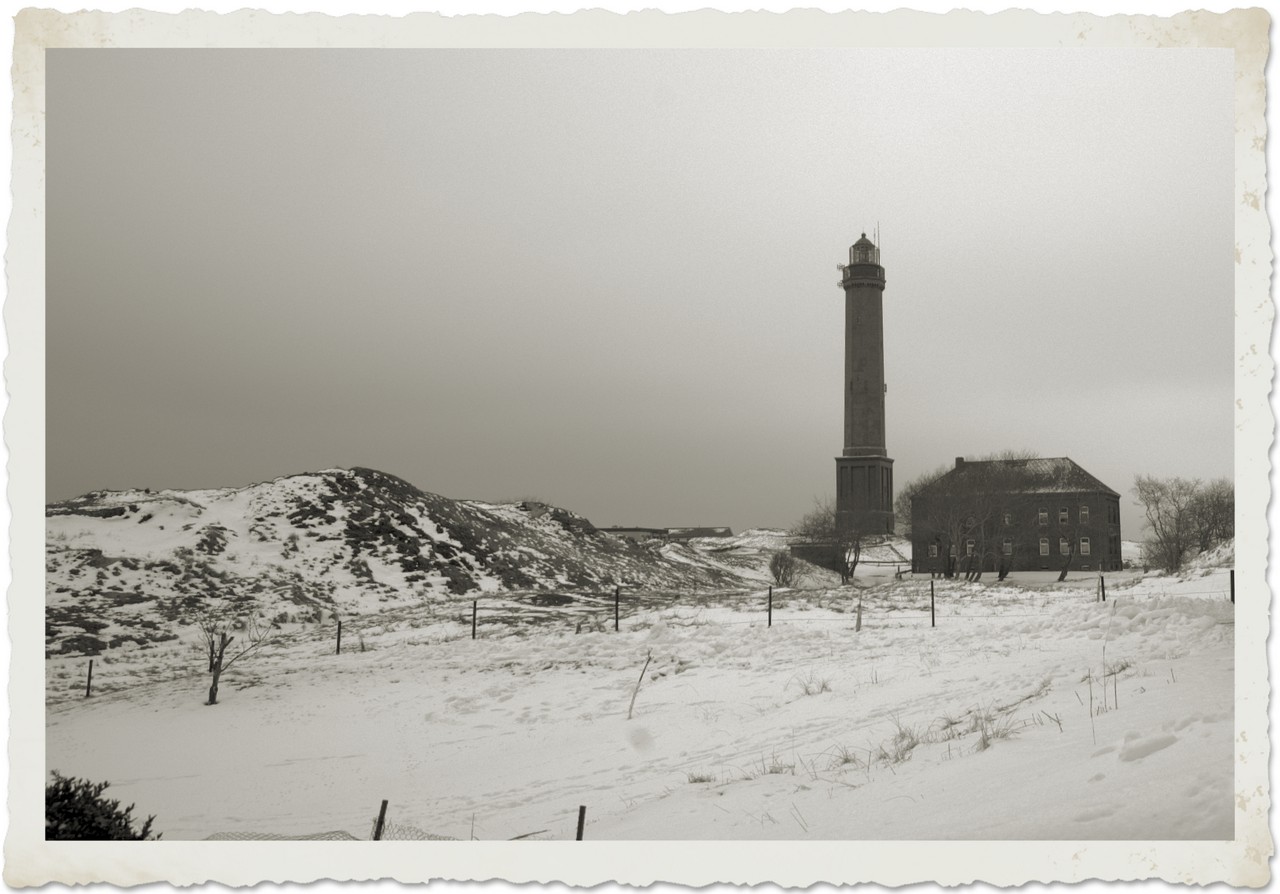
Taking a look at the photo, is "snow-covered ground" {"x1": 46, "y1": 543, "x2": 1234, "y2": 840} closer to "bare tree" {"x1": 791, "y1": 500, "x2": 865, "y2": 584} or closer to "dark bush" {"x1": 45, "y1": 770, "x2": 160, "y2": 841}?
"dark bush" {"x1": 45, "y1": 770, "x2": 160, "y2": 841}

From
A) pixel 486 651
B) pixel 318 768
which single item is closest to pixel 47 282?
pixel 318 768

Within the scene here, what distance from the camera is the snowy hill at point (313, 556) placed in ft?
32.8

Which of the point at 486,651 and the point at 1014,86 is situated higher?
the point at 1014,86

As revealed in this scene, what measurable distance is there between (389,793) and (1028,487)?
1366 centimetres

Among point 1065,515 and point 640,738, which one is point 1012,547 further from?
point 640,738

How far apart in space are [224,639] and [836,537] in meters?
18.7

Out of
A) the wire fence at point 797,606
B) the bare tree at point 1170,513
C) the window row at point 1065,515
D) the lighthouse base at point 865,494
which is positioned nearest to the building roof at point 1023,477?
the window row at point 1065,515

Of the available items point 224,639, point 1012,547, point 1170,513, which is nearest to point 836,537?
point 1012,547

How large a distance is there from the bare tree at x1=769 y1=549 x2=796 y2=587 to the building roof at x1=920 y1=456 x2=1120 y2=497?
13.8 ft

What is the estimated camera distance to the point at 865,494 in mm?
32938

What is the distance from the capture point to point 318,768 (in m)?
7.38

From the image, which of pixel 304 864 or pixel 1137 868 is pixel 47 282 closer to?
pixel 304 864

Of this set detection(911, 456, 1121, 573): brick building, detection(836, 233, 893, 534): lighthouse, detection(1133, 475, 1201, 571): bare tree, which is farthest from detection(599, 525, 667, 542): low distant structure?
detection(836, 233, 893, 534): lighthouse

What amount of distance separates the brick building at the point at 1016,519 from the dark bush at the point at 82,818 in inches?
412
